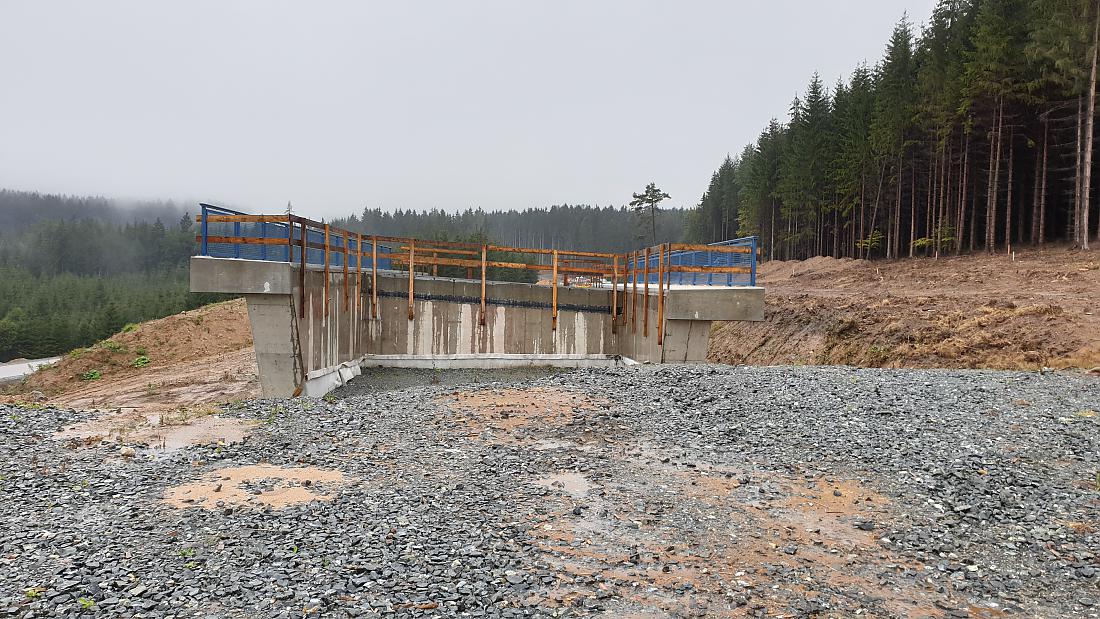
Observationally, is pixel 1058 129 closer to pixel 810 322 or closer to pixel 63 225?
pixel 810 322

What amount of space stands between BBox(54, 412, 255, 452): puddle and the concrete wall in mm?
4404

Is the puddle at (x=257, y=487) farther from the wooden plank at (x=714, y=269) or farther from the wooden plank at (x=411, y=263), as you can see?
the wooden plank at (x=714, y=269)

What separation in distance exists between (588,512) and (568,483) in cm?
112

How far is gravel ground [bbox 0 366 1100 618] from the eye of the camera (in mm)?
5090

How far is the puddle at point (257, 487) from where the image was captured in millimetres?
7254

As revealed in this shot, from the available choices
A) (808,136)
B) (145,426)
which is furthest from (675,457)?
(808,136)

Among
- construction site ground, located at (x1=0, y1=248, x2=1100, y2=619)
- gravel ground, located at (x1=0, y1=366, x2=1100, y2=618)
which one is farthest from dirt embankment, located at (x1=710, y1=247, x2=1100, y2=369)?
gravel ground, located at (x1=0, y1=366, x2=1100, y2=618)

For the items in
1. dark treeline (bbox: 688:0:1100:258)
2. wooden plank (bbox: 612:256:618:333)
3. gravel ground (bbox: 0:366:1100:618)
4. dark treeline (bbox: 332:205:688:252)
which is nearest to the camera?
gravel ground (bbox: 0:366:1100:618)

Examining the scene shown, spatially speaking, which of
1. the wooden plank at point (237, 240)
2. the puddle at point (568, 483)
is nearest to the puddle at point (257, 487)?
the puddle at point (568, 483)

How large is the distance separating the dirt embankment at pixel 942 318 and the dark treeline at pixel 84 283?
79.8m

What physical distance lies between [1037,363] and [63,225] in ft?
673

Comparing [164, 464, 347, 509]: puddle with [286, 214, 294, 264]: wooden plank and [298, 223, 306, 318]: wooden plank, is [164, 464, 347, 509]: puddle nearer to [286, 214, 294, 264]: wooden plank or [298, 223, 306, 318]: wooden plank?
[298, 223, 306, 318]: wooden plank

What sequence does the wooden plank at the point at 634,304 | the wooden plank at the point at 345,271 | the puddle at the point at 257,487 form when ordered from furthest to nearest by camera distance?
the wooden plank at the point at 634,304, the wooden plank at the point at 345,271, the puddle at the point at 257,487

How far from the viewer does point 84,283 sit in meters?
124
